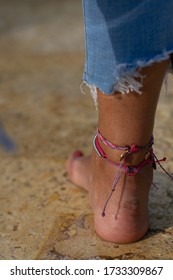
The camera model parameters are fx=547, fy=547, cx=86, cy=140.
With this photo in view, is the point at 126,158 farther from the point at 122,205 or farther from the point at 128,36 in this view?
the point at 128,36

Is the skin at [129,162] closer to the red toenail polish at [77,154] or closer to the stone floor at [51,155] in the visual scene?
the stone floor at [51,155]

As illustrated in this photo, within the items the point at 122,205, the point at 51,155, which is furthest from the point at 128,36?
the point at 51,155

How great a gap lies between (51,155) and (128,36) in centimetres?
79

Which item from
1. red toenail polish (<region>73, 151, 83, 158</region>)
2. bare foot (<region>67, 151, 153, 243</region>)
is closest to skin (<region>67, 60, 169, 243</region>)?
bare foot (<region>67, 151, 153, 243</region>)

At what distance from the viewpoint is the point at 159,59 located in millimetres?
1187

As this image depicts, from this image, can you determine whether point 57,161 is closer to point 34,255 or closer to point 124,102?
point 34,255

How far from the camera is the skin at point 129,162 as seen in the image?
4.07 feet

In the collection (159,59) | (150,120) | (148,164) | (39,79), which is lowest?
(39,79)

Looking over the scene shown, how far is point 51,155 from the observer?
188 cm

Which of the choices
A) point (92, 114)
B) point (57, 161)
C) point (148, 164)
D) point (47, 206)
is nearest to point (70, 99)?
point (92, 114)

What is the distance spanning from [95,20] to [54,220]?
58cm

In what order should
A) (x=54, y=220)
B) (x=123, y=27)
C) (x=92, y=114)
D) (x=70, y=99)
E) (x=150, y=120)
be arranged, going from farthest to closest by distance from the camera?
(x=70, y=99)
(x=92, y=114)
(x=54, y=220)
(x=150, y=120)
(x=123, y=27)

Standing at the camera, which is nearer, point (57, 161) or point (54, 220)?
point (54, 220)

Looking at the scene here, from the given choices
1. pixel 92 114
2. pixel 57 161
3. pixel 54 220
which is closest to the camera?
pixel 54 220
